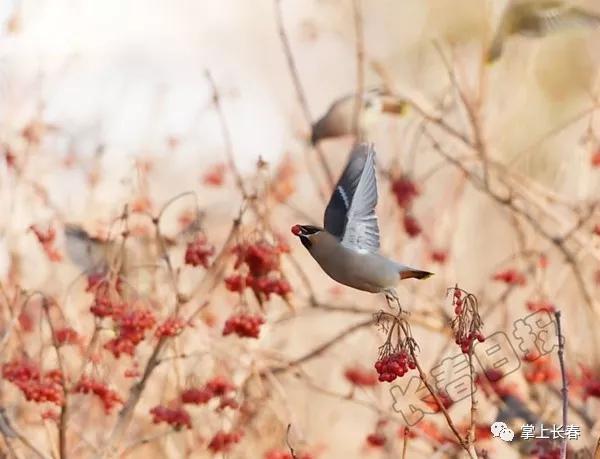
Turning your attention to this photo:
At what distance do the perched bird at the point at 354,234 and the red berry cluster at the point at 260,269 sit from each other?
0.86 ft

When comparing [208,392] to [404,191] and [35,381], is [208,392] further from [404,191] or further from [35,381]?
[404,191]

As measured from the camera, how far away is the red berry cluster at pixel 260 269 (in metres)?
1.45

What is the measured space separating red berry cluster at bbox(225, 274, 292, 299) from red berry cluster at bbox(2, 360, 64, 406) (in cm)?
28

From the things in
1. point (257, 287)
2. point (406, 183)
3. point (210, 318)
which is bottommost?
point (257, 287)

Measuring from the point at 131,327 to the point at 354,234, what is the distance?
1.31ft

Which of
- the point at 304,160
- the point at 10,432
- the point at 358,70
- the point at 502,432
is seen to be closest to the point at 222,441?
the point at 10,432

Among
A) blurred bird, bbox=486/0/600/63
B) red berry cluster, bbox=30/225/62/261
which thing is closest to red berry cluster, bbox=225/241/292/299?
red berry cluster, bbox=30/225/62/261

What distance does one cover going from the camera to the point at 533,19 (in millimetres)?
2066

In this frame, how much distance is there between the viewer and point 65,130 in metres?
2.46

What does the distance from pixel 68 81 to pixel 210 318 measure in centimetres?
102

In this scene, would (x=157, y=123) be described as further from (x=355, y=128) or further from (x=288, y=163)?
(x=355, y=128)

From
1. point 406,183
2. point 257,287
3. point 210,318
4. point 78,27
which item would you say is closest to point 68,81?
point 78,27

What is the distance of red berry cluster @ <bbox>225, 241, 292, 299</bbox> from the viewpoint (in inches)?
57.1

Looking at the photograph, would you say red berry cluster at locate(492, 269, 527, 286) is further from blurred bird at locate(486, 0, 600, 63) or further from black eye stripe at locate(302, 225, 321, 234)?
black eye stripe at locate(302, 225, 321, 234)
